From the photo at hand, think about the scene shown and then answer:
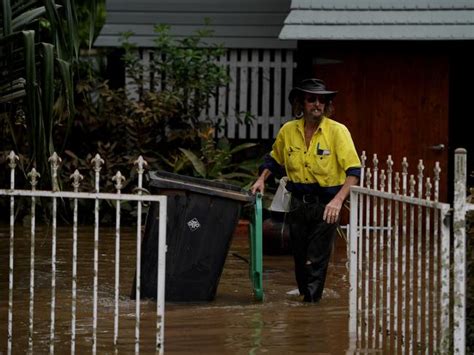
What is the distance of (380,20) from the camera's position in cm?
1562

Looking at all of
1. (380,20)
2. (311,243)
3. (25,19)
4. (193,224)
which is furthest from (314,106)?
(380,20)

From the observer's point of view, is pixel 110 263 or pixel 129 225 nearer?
pixel 110 263

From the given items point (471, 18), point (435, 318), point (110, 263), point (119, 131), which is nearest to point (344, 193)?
point (435, 318)

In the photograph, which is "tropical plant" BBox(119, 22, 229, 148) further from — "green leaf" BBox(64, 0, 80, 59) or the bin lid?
"green leaf" BBox(64, 0, 80, 59)

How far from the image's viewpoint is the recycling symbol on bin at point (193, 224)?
9867 millimetres

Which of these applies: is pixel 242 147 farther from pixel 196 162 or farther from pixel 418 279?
pixel 418 279

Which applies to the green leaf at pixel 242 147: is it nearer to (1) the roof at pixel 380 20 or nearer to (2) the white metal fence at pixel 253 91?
(2) the white metal fence at pixel 253 91

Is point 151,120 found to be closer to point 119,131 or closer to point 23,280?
point 119,131

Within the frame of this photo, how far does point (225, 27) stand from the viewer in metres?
→ 17.7

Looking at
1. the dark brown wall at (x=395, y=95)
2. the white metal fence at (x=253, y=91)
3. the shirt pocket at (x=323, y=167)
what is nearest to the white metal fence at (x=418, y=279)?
the shirt pocket at (x=323, y=167)

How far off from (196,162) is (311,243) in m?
6.13

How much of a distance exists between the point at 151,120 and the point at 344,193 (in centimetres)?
701

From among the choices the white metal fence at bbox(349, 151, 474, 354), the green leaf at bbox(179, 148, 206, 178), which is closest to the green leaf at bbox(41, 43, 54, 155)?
the white metal fence at bbox(349, 151, 474, 354)

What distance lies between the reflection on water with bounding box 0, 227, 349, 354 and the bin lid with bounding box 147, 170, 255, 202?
0.85 m
